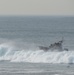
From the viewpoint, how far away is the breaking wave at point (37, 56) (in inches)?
2357

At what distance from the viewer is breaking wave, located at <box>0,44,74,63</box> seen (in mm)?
59875

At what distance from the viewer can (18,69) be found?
175ft

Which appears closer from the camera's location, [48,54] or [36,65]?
[36,65]

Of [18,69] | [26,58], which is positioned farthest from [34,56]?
[18,69]

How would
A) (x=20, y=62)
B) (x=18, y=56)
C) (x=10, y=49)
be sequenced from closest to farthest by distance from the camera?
(x=20, y=62) < (x=18, y=56) < (x=10, y=49)

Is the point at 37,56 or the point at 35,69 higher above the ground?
the point at 37,56

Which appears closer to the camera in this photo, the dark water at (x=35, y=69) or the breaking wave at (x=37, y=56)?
the dark water at (x=35, y=69)

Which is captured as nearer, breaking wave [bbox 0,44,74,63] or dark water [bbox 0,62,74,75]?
dark water [bbox 0,62,74,75]

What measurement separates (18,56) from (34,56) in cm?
253

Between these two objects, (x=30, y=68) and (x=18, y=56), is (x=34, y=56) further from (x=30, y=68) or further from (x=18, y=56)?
(x=30, y=68)

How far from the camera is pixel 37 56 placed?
2473 inches

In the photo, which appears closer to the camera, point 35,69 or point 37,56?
point 35,69

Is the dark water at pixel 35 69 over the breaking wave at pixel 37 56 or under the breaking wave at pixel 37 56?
under

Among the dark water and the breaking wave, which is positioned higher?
the breaking wave
